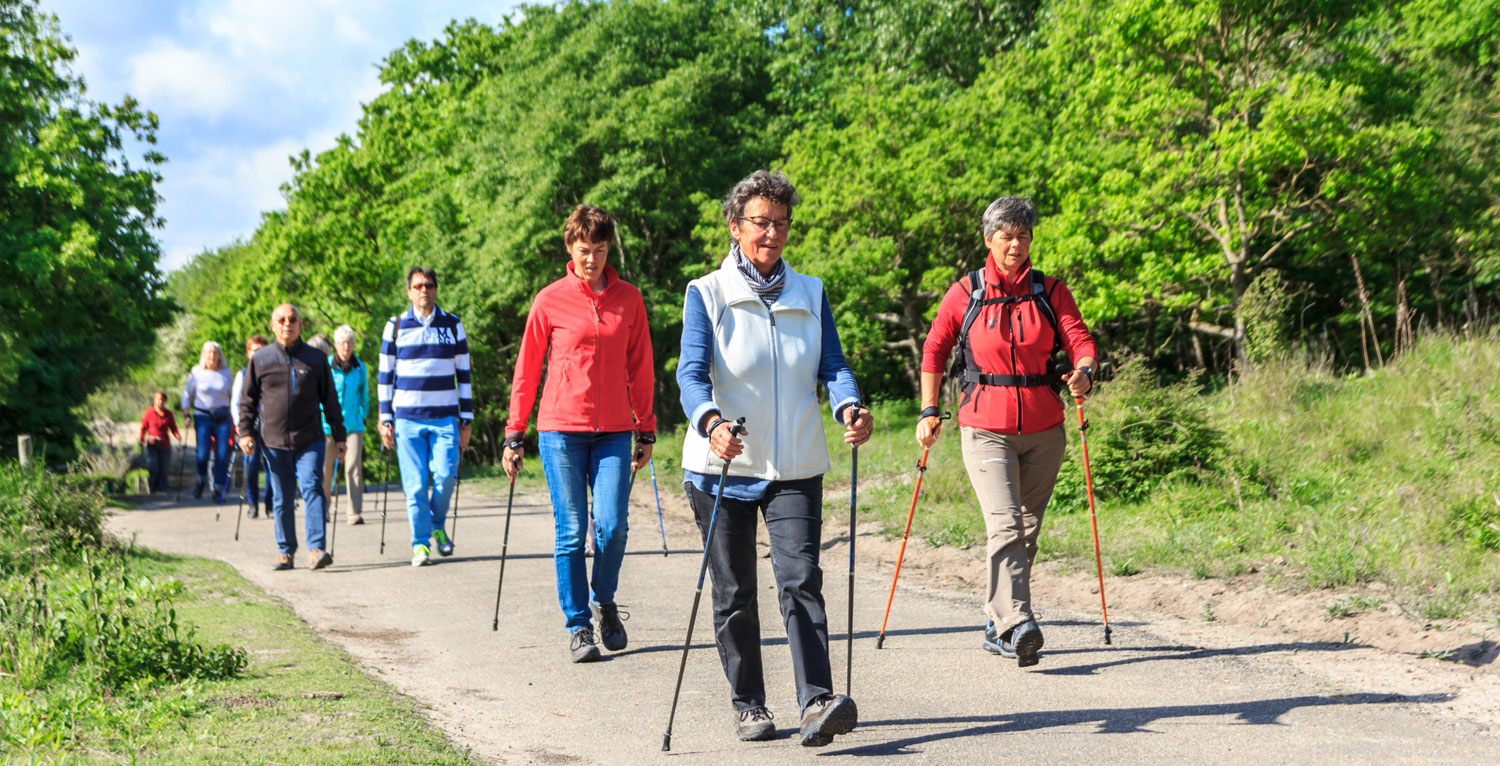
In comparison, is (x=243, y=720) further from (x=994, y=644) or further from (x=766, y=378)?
(x=994, y=644)

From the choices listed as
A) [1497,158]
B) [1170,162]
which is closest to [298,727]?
[1170,162]

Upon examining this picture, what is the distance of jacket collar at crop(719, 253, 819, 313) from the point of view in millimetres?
4773

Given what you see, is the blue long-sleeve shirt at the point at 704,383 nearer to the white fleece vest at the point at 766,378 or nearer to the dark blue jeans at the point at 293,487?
the white fleece vest at the point at 766,378

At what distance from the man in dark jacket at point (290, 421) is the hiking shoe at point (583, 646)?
3943 mm

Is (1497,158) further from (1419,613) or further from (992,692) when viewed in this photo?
(992,692)

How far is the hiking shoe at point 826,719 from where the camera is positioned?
4.47 m

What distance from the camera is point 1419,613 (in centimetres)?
639

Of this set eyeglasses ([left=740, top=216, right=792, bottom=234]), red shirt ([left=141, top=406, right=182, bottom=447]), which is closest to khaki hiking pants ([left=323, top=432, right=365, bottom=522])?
red shirt ([left=141, top=406, right=182, bottom=447])

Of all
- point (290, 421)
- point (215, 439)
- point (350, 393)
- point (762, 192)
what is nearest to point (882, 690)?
point (762, 192)

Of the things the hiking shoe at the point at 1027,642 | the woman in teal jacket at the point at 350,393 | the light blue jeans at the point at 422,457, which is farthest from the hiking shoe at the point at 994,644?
the woman in teal jacket at the point at 350,393

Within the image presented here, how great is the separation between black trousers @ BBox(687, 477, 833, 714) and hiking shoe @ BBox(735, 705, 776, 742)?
1.3 inches

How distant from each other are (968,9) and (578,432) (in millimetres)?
28157

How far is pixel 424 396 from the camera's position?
9570 millimetres

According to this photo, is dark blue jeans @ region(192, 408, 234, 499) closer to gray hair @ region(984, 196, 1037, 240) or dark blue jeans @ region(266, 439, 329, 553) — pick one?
dark blue jeans @ region(266, 439, 329, 553)
